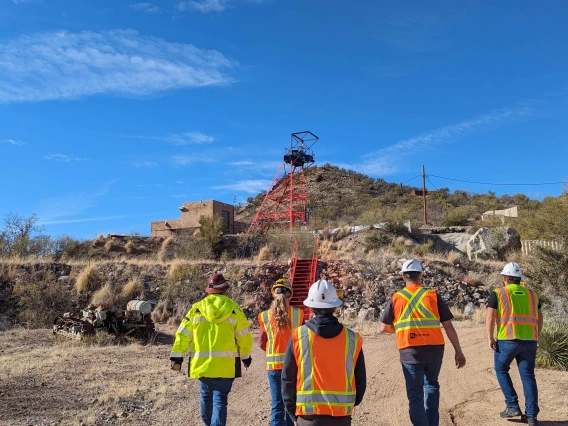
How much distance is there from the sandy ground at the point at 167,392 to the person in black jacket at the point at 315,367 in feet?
10.4

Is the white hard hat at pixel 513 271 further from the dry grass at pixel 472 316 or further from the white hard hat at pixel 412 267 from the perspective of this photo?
the dry grass at pixel 472 316

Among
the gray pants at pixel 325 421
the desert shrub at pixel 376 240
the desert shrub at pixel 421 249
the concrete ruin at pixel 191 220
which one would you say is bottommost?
the gray pants at pixel 325 421

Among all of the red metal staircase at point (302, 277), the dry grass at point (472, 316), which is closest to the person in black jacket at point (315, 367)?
the dry grass at point (472, 316)

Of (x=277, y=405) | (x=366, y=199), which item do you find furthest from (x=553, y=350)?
(x=366, y=199)

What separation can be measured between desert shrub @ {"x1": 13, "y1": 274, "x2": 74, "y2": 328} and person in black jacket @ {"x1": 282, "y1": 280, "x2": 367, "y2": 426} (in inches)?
621

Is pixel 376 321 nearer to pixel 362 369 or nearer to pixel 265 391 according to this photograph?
pixel 265 391

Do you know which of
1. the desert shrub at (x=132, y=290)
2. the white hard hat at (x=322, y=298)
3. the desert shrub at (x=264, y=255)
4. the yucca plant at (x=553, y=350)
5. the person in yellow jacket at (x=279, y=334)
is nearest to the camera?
the white hard hat at (x=322, y=298)

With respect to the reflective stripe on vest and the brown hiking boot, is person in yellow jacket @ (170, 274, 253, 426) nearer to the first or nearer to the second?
the reflective stripe on vest

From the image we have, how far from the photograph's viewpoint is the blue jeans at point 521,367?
563 centimetres

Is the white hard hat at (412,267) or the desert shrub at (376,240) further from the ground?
the desert shrub at (376,240)

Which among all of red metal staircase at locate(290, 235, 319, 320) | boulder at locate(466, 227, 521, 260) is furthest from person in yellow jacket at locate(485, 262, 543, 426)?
boulder at locate(466, 227, 521, 260)

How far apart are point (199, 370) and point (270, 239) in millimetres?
25195

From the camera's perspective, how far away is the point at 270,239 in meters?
30.0

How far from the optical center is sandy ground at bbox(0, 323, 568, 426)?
6539 millimetres
